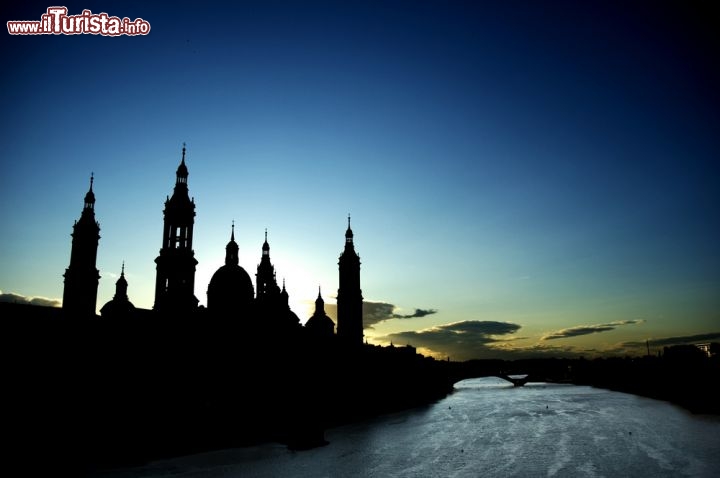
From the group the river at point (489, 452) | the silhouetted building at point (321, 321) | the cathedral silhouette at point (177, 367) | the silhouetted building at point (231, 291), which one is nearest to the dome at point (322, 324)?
the silhouetted building at point (321, 321)

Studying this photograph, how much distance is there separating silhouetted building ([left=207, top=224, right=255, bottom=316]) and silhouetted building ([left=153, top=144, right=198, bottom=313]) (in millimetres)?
6457

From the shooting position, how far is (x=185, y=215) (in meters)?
64.8

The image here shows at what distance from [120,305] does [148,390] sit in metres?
22.4

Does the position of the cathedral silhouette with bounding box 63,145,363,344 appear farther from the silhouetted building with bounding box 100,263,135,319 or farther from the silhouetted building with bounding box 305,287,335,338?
the silhouetted building with bounding box 305,287,335,338

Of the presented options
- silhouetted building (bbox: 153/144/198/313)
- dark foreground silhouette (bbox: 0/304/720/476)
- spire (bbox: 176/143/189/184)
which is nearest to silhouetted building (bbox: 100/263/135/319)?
silhouetted building (bbox: 153/144/198/313)

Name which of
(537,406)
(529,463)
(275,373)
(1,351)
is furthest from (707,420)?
(1,351)

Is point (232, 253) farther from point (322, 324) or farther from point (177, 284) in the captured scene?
point (322, 324)

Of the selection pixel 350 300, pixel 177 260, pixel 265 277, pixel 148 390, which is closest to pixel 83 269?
pixel 177 260

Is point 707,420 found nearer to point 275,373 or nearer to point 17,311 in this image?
point 275,373

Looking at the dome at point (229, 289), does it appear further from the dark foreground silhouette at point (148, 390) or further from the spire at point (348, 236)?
the spire at point (348, 236)

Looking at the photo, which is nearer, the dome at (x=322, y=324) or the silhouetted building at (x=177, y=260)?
the silhouetted building at (x=177, y=260)

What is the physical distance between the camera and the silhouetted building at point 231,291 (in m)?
71.2

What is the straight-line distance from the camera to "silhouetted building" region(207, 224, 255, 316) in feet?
234

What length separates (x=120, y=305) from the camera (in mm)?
67250
